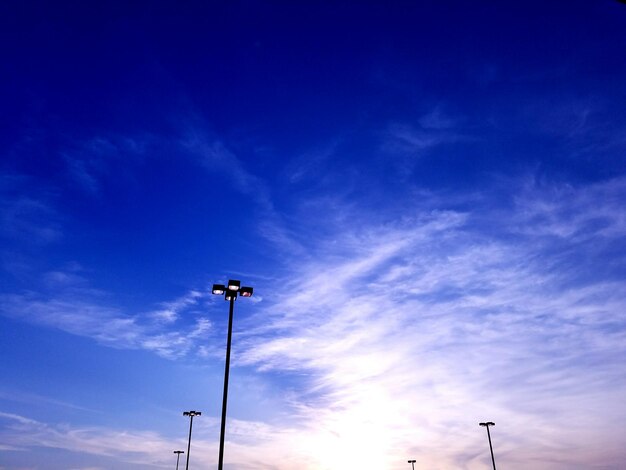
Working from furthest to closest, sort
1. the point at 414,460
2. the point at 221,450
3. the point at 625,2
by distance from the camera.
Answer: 1. the point at 414,460
2. the point at 221,450
3. the point at 625,2

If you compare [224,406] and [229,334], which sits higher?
[229,334]

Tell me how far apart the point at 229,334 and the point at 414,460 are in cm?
8023

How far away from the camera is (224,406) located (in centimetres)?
1886

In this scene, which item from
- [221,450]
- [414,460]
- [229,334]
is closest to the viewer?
[221,450]

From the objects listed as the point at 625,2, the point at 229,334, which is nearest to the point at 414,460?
the point at 229,334

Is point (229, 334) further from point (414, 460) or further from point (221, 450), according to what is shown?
point (414, 460)

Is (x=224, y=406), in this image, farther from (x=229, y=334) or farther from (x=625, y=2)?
(x=625, y=2)

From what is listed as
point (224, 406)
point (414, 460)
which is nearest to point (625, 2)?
point (224, 406)

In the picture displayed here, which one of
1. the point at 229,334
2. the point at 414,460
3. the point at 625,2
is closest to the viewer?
the point at 625,2

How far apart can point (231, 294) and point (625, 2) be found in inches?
730

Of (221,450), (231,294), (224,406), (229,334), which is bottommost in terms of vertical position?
(221,450)

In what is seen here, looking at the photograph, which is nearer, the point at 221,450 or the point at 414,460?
the point at 221,450

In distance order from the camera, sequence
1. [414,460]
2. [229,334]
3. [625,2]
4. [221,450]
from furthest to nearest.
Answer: [414,460], [229,334], [221,450], [625,2]

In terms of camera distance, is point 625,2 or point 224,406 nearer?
point 625,2
